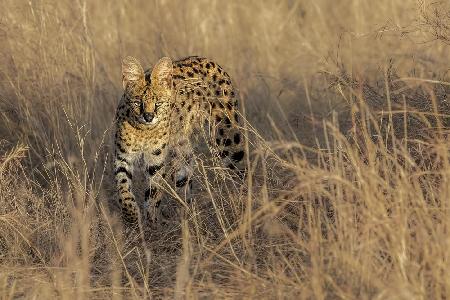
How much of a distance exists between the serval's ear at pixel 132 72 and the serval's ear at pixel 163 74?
84 millimetres

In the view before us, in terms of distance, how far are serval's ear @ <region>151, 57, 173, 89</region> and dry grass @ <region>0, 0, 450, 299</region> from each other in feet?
1.78

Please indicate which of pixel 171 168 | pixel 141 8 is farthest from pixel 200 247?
pixel 141 8

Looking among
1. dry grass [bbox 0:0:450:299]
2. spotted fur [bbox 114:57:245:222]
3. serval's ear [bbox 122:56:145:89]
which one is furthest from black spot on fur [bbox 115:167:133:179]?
serval's ear [bbox 122:56:145:89]

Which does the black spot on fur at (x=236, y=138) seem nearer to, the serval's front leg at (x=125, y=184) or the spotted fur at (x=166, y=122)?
the spotted fur at (x=166, y=122)

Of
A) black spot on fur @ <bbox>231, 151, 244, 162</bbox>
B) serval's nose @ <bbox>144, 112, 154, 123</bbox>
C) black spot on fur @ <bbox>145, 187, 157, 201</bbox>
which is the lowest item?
black spot on fur @ <bbox>145, 187, 157, 201</bbox>

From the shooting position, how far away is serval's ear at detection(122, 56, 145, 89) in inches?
251

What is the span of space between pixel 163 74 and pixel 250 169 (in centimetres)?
101

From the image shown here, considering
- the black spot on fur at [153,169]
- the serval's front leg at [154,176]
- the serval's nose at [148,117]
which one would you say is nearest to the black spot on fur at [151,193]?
the serval's front leg at [154,176]

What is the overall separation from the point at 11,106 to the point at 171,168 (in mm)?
1390

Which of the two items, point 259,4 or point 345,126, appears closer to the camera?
point 345,126

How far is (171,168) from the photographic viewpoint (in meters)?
6.60

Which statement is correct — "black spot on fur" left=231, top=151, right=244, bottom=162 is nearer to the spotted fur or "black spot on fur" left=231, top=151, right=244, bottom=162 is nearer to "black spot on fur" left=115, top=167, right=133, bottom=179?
the spotted fur

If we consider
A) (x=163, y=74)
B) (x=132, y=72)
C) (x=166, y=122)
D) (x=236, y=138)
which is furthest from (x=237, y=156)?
(x=132, y=72)

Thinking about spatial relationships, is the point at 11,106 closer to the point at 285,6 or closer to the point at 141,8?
the point at 141,8
